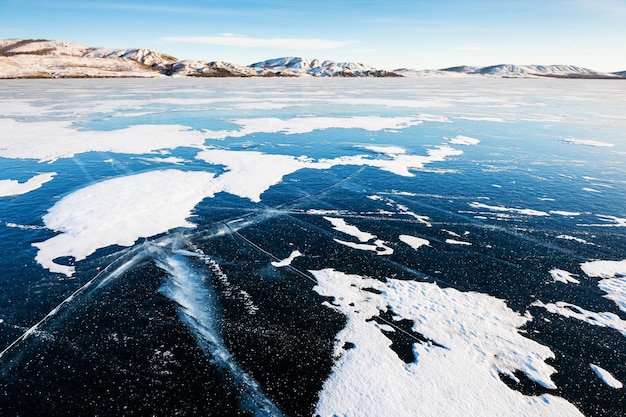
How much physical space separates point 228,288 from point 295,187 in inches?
281

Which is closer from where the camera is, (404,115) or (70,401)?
(70,401)

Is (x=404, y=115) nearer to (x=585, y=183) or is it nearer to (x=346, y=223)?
(x=585, y=183)

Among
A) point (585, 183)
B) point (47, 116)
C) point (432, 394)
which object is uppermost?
point (47, 116)

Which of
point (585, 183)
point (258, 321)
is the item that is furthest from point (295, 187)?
point (585, 183)

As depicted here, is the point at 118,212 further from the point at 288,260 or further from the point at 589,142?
the point at 589,142

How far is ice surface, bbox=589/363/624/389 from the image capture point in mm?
5594

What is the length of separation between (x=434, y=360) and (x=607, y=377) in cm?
268

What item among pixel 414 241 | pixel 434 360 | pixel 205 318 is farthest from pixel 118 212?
pixel 434 360

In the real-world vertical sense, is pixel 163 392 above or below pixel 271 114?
below

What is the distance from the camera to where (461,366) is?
5.85m

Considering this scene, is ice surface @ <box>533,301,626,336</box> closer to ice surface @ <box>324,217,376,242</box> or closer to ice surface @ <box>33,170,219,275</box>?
ice surface @ <box>324,217,376,242</box>

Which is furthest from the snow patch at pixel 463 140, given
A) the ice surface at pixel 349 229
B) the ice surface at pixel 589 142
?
the ice surface at pixel 349 229

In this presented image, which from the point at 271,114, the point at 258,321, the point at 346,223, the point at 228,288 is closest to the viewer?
the point at 258,321

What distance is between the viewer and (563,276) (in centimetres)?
845
